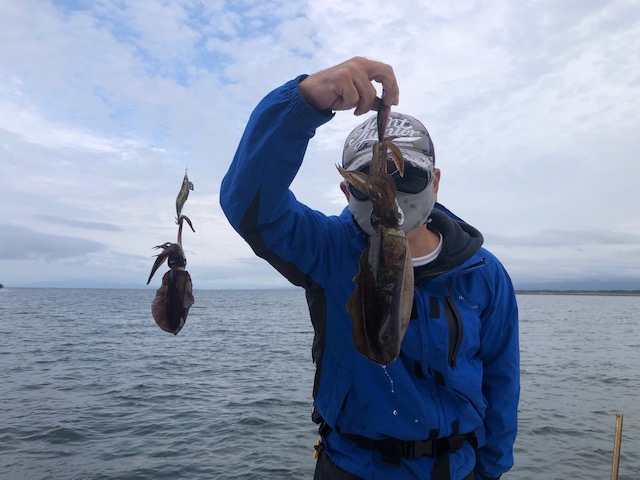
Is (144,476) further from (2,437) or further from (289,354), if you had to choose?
(289,354)

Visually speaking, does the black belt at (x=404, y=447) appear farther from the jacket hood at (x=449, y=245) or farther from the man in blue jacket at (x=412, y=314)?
the jacket hood at (x=449, y=245)

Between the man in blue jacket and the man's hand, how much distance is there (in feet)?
0.26

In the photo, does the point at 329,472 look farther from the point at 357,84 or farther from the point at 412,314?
the point at 357,84

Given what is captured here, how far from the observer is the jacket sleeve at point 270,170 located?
7.11 ft

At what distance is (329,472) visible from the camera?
2.80m

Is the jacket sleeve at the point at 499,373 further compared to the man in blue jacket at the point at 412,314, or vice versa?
the jacket sleeve at the point at 499,373

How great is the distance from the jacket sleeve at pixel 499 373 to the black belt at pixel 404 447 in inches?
18.9

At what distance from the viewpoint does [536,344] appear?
30594mm

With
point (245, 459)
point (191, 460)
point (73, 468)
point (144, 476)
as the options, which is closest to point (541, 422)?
point (245, 459)

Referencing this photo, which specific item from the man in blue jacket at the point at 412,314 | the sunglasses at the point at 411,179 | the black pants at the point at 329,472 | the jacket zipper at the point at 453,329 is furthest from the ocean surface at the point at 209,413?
the sunglasses at the point at 411,179

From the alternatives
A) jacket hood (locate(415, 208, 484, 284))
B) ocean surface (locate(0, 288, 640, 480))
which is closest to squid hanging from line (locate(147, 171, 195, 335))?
jacket hood (locate(415, 208, 484, 284))

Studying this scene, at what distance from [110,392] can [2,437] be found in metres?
4.93

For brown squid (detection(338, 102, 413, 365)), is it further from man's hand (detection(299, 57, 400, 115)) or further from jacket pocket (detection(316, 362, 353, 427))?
jacket pocket (detection(316, 362, 353, 427))

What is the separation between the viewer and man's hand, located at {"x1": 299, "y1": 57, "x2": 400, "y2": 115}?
193cm
